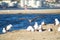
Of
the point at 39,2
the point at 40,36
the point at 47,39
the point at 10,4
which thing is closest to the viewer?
the point at 47,39

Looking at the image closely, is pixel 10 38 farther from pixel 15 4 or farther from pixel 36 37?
pixel 15 4

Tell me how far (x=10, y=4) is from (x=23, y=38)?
97.1ft

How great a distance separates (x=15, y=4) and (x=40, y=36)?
96.5 feet

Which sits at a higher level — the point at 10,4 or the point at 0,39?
the point at 0,39

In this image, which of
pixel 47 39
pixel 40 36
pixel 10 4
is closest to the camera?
pixel 47 39

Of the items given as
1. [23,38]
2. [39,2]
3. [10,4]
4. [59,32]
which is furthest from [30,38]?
[10,4]

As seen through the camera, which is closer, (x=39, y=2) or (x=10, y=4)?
(x=39, y=2)

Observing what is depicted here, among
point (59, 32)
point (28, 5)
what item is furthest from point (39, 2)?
point (59, 32)

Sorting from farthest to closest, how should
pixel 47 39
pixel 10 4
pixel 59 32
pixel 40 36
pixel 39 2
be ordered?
pixel 10 4 < pixel 39 2 < pixel 59 32 < pixel 40 36 < pixel 47 39

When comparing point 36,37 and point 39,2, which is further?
point 39,2

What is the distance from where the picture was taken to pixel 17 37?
7.96 meters

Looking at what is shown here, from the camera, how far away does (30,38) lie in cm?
774

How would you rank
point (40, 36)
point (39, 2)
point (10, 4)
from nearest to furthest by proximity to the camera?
point (40, 36), point (39, 2), point (10, 4)

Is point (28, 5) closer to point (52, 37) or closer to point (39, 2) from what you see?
point (39, 2)
